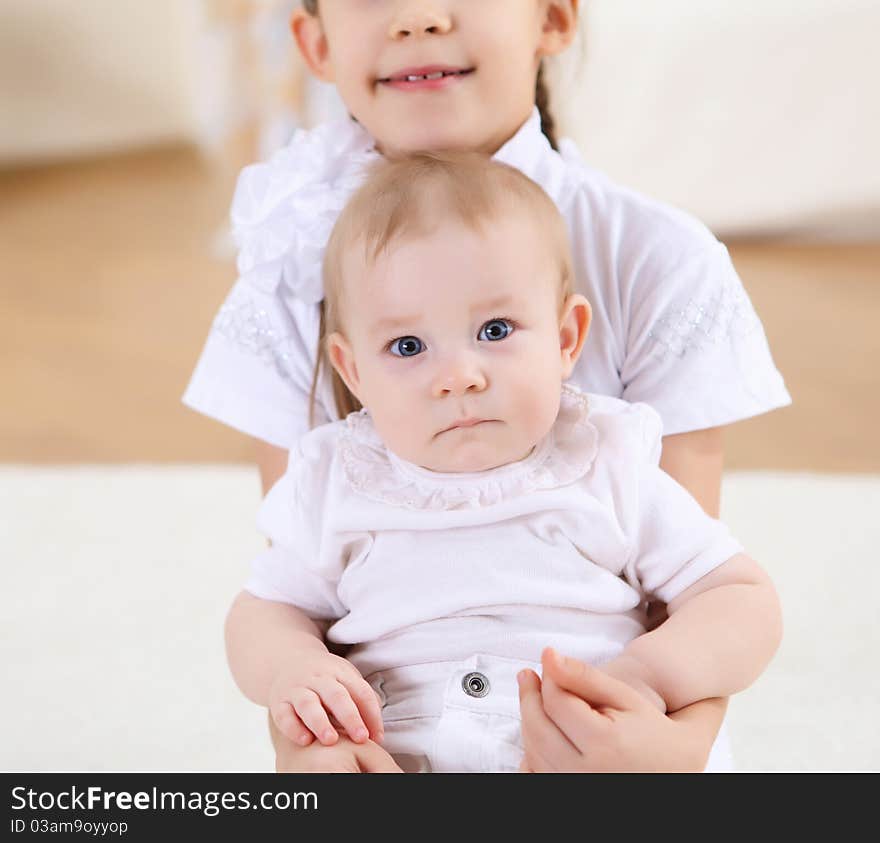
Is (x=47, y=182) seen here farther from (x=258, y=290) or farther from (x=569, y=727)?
(x=569, y=727)

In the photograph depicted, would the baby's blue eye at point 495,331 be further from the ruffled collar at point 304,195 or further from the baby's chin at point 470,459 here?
the ruffled collar at point 304,195

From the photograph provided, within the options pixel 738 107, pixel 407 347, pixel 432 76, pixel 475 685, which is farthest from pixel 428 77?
pixel 738 107

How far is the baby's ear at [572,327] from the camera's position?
42.1 inches

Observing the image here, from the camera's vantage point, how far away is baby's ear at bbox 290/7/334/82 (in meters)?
1.28

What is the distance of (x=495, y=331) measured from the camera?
103 centimetres

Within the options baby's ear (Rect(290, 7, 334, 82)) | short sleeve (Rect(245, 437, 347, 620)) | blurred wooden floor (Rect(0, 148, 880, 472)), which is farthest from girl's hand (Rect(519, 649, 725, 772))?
blurred wooden floor (Rect(0, 148, 880, 472))

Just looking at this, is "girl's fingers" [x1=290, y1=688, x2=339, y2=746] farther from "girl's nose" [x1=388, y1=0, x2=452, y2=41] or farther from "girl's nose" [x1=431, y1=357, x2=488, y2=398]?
"girl's nose" [x1=388, y1=0, x2=452, y2=41]

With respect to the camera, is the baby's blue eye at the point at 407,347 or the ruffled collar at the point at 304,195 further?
the ruffled collar at the point at 304,195

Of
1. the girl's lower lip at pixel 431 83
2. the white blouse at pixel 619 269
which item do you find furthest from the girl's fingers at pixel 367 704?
the girl's lower lip at pixel 431 83

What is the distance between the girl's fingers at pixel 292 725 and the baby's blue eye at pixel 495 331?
1.01 ft

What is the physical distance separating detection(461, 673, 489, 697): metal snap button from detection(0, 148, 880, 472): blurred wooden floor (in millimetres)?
1433

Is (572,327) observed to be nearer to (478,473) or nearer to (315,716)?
(478,473)

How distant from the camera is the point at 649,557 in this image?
3.46ft
